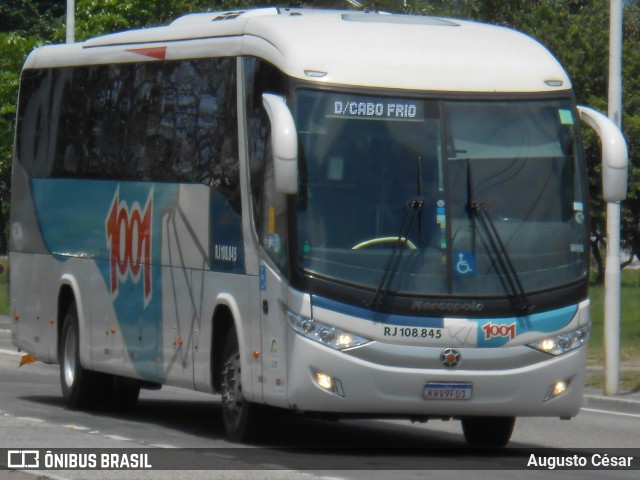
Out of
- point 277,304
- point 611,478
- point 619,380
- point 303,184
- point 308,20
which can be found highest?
point 308,20

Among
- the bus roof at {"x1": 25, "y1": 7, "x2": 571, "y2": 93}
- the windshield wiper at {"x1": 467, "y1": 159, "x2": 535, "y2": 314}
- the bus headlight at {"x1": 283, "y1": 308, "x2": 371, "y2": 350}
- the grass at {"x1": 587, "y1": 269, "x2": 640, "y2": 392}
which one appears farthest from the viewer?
the grass at {"x1": 587, "y1": 269, "x2": 640, "y2": 392}

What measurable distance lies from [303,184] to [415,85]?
118cm

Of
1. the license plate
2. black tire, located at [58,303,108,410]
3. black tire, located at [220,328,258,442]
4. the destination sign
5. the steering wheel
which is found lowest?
black tire, located at [58,303,108,410]

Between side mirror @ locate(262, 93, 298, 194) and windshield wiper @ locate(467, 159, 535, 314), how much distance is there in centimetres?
139

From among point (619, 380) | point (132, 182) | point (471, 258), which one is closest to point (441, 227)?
point (471, 258)

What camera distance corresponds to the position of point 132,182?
15.6m

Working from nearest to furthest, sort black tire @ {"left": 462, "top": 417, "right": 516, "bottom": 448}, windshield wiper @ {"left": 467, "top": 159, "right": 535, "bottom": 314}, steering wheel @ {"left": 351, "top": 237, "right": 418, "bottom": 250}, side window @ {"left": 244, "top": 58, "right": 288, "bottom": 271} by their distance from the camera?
1. steering wheel @ {"left": 351, "top": 237, "right": 418, "bottom": 250}
2. windshield wiper @ {"left": 467, "top": 159, "right": 535, "bottom": 314}
3. side window @ {"left": 244, "top": 58, "right": 288, "bottom": 271}
4. black tire @ {"left": 462, "top": 417, "right": 516, "bottom": 448}

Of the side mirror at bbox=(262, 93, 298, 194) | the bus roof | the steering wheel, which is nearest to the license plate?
the steering wheel

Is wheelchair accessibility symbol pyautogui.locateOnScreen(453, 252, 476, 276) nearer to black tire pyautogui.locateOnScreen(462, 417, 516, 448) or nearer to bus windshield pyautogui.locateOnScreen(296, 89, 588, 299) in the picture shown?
bus windshield pyautogui.locateOnScreen(296, 89, 588, 299)

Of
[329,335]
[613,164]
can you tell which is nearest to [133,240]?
[329,335]

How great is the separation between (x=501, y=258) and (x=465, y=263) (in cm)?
29

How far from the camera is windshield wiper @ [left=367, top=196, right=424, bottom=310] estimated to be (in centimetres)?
1197

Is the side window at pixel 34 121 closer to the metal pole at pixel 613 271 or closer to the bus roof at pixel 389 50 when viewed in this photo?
the bus roof at pixel 389 50

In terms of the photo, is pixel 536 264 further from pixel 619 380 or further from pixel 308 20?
pixel 619 380
